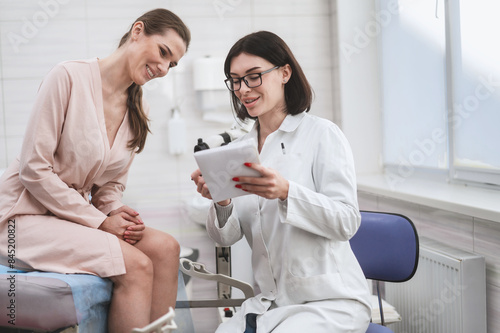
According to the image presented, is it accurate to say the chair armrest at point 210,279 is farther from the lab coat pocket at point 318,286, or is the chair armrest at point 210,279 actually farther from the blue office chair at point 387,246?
the blue office chair at point 387,246

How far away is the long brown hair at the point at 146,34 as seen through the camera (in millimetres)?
1328

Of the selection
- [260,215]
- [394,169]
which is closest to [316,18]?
[394,169]

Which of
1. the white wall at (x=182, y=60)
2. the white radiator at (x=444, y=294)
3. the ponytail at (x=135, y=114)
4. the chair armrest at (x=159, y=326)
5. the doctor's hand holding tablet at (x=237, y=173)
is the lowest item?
the white radiator at (x=444, y=294)

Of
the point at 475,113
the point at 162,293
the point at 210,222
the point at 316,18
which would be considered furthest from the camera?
the point at 316,18

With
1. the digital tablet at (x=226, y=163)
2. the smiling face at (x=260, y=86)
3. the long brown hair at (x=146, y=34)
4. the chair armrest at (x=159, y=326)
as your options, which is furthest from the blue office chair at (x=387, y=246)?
the chair armrest at (x=159, y=326)

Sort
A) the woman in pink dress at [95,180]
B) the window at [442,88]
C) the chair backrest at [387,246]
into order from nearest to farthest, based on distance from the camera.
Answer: the woman in pink dress at [95,180] → the chair backrest at [387,246] → the window at [442,88]

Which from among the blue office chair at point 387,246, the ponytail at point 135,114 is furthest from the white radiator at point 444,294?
the ponytail at point 135,114

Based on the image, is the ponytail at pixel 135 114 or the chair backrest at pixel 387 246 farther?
the chair backrest at pixel 387 246

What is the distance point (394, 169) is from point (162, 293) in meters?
2.01

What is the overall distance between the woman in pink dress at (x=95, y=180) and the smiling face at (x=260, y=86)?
0.17 metres

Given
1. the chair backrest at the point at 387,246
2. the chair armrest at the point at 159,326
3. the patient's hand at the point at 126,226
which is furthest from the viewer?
the chair backrest at the point at 387,246

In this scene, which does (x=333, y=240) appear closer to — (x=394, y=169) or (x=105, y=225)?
(x=105, y=225)

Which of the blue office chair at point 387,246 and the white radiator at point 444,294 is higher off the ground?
the blue office chair at point 387,246

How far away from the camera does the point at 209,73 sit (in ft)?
9.60
